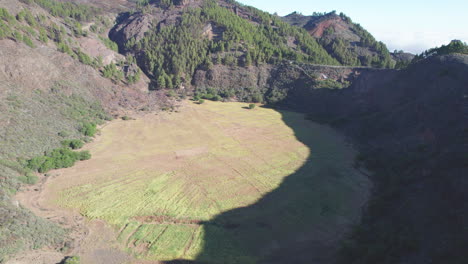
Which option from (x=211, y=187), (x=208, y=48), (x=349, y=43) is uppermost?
(x=349, y=43)

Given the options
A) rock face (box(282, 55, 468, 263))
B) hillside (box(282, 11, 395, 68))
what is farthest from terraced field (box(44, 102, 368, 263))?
hillside (box(282, 11, 395, 68))

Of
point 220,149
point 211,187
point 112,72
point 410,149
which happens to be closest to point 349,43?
point 410,149

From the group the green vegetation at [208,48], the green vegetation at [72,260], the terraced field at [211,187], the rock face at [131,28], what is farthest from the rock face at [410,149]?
the rock face at [131,28]

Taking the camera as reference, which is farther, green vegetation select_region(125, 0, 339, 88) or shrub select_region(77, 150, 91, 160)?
green vegetation select_region(125, 0, 339, 88)

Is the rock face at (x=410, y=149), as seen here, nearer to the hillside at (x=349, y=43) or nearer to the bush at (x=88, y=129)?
the hillside at (x=349, y=43)

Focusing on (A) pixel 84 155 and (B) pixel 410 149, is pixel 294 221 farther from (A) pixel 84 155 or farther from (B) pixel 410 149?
(A) pixel 84 155

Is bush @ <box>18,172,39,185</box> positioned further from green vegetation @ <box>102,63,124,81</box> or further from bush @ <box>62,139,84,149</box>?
green vegetation @ <box>102,63,124,81</box>

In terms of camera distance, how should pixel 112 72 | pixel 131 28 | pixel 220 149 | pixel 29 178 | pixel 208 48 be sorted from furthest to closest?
1. pixel 131 28
2. pixel 208 48
3. pixel 112 72
4. pixel 220 149
5. pixel 29 178
